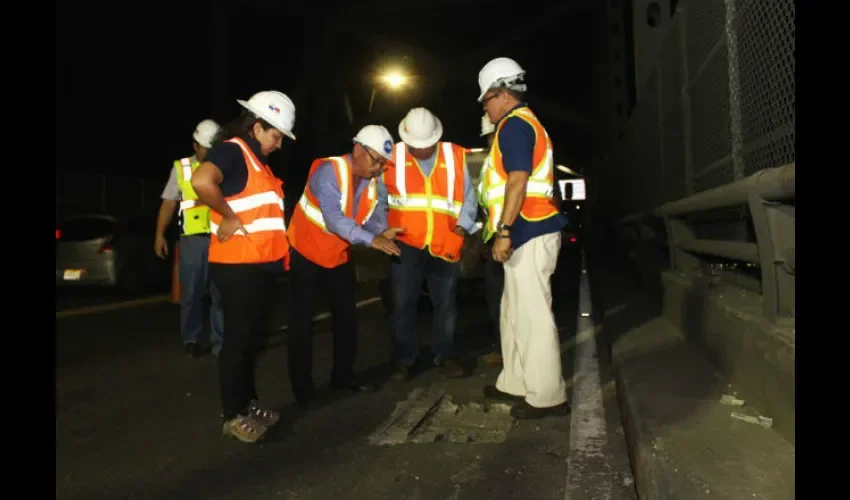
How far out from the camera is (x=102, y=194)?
70.8 ft

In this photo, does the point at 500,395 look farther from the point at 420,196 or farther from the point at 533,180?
the point at 420,196

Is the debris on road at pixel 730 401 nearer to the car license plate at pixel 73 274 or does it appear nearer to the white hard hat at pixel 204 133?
the white hard hat at pixel 204 133

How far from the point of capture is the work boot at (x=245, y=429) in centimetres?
368

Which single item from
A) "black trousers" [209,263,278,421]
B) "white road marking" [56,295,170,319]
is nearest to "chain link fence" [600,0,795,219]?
"black trousers" [209,263,278,421]

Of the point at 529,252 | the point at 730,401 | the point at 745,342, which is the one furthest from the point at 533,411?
the point at 745,342

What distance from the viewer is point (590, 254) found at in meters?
18.8

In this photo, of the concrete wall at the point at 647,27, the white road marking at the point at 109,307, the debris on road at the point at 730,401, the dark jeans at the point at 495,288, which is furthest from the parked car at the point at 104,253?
the debris on road at the point at 730,401

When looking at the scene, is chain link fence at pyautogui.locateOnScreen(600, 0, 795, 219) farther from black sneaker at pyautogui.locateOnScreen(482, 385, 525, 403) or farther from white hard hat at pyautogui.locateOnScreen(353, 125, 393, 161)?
white hard hat at pyautogui.locateOnScreen(353, 125, 393, 161)

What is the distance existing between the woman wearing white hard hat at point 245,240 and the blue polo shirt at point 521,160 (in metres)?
1.20

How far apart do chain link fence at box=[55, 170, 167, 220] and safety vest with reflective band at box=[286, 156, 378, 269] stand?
52.9ft
